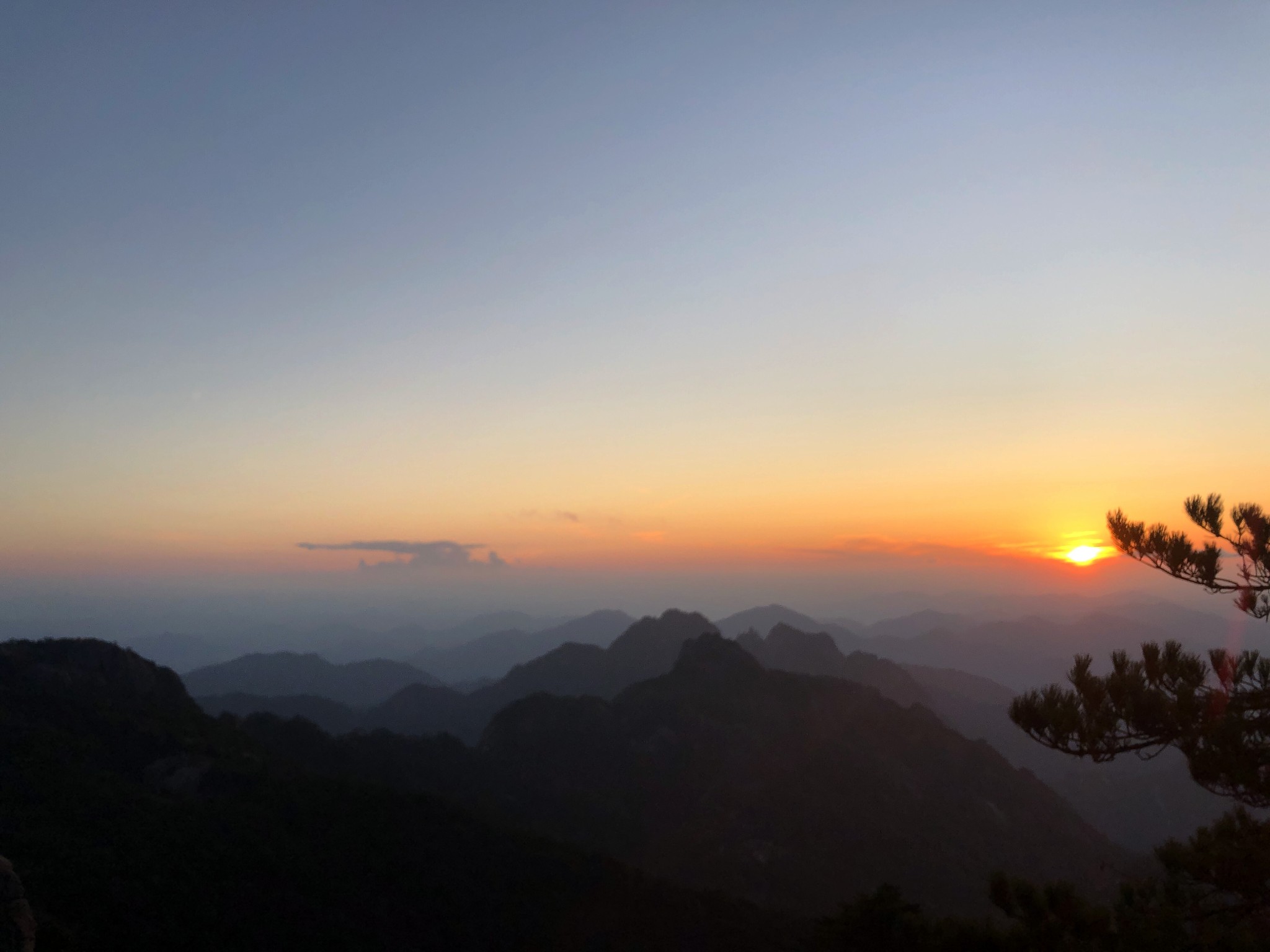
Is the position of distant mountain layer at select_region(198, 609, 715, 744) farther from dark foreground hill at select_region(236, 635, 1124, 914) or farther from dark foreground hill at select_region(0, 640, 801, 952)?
dark foreground hill at select_region(0, 640, 801, 952)

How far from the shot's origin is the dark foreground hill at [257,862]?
38.5m

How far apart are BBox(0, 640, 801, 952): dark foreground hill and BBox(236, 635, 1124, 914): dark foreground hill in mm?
19775

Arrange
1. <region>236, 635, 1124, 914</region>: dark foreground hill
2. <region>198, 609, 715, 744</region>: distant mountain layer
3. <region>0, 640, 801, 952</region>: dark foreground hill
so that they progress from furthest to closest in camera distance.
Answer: <region>198, 609, 715, 744</region>: distant mountain layer < <region>236, 635, 1124, 914</region>: dark foreground hill < <region>0, 640, 801, 952</region>: dark foreground hill

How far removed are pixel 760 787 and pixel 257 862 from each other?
64315 millimetres

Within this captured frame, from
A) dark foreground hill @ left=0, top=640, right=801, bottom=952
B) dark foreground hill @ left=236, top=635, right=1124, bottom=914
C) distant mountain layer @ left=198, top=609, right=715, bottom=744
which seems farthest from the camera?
distant mountain layer @ left=198, top=609, right=715, bottom=744

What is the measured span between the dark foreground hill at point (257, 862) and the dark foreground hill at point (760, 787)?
64.9 ft

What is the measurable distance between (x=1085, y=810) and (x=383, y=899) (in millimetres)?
143433

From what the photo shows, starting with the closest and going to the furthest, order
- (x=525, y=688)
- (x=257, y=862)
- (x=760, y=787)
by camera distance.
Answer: (x=257, y=862) → (x=760, y=787) → (x=525, y=688)

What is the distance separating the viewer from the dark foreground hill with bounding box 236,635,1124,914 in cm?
7638

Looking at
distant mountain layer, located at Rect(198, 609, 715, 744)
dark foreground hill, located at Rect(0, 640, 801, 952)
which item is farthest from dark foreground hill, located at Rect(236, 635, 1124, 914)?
distant mountain layer, located at Rect(198, 609, 715, 744)

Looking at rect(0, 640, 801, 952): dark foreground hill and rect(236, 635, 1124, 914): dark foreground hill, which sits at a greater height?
rect(0, 640, 801, 952): dark foreground hill

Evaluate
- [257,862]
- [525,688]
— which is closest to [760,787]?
[257,862]

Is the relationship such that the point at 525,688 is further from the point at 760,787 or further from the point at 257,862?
the point at 257,862

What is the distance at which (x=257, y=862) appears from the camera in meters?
45.8
